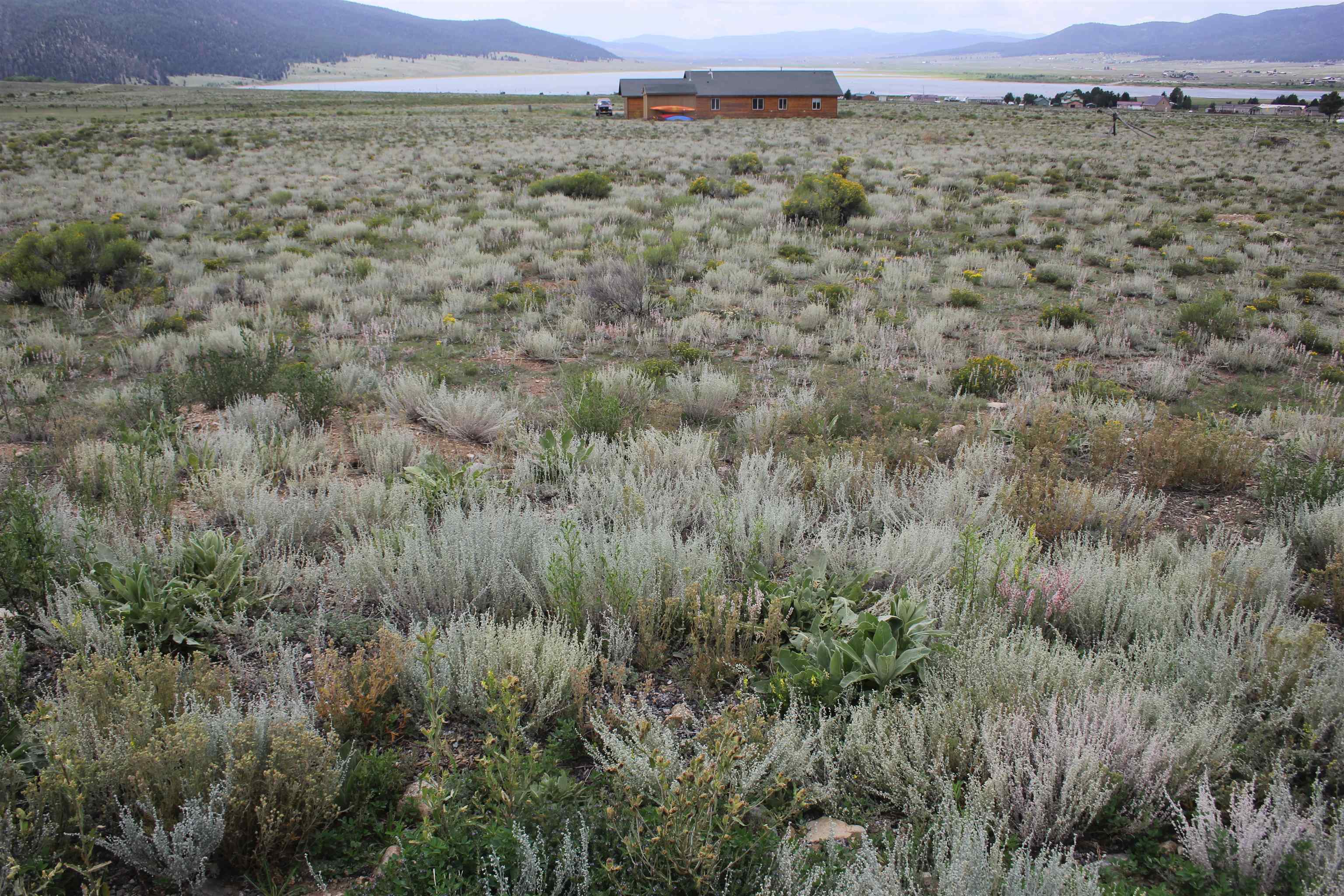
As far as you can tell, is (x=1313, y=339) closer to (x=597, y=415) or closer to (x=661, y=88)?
(x=597, y=415)

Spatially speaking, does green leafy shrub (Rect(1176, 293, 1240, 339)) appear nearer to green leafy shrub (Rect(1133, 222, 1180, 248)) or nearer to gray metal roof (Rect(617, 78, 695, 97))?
green leafy shrub (Rect(1133, 222, 1180, 248))

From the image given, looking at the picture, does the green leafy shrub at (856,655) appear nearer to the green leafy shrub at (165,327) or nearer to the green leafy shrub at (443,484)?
the green leafy shrub at (443,484)

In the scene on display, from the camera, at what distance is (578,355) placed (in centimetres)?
834

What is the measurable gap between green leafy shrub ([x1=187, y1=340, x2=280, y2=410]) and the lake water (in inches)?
2962

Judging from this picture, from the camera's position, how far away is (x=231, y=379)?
6453 mm

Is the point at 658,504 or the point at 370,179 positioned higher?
the point at 370,179

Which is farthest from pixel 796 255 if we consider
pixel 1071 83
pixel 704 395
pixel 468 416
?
pixel 1071 83

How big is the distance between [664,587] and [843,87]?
153145 mm

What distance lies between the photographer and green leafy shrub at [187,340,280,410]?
21.1 feet

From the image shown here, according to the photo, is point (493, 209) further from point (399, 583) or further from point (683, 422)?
point (399, 583)

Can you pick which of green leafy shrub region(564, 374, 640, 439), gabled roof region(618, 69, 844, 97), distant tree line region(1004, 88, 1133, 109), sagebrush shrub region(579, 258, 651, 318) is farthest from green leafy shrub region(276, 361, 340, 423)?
distant tree line region(1004, 88, 1133, 109)

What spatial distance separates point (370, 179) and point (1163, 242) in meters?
19.4

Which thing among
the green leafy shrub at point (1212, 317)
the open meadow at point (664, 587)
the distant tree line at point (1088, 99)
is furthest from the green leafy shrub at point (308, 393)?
the distant tree line at point (1088, 99)

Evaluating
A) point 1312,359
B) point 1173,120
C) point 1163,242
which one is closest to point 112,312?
point 1312,359
